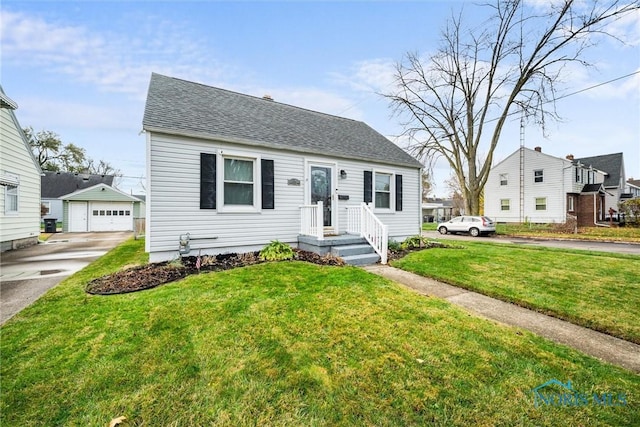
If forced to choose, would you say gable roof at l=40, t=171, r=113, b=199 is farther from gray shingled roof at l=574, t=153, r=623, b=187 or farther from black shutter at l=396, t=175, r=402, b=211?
gray shingled roof at l=574, t=153, r=623, b=187

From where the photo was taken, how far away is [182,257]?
621cm

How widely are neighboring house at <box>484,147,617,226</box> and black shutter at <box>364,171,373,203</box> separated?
64.2ft

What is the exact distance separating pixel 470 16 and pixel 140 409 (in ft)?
72.6

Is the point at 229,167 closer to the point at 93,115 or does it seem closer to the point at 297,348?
the point at 297,348

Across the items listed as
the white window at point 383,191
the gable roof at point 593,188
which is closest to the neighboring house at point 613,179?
the gable roof at point 593,188

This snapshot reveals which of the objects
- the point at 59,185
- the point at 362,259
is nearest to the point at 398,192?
the point at 362,259

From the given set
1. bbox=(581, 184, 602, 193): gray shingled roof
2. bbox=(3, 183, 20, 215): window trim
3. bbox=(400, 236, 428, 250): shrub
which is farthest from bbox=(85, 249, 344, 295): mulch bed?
bbox=(581, 184, 602, 193): gray shingled roof

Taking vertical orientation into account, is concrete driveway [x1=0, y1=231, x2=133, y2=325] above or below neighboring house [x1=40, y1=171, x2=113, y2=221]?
below

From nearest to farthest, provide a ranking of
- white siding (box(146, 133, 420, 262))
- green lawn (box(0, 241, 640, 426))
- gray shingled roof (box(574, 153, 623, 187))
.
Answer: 1. green lawn (box(0, 241, 640, 426))
2. white siding (box(146, 133, 420, 262))
3. gray shingled roof (box(574, 153, 623, 187))

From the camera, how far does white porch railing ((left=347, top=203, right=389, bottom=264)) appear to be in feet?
22.1

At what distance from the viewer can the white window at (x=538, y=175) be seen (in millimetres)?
22075

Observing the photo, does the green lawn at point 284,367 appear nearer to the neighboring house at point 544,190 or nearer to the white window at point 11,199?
the white window at point 11,199

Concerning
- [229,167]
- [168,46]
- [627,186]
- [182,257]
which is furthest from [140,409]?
[627,186]

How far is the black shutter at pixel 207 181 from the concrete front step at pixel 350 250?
3.20 metres
